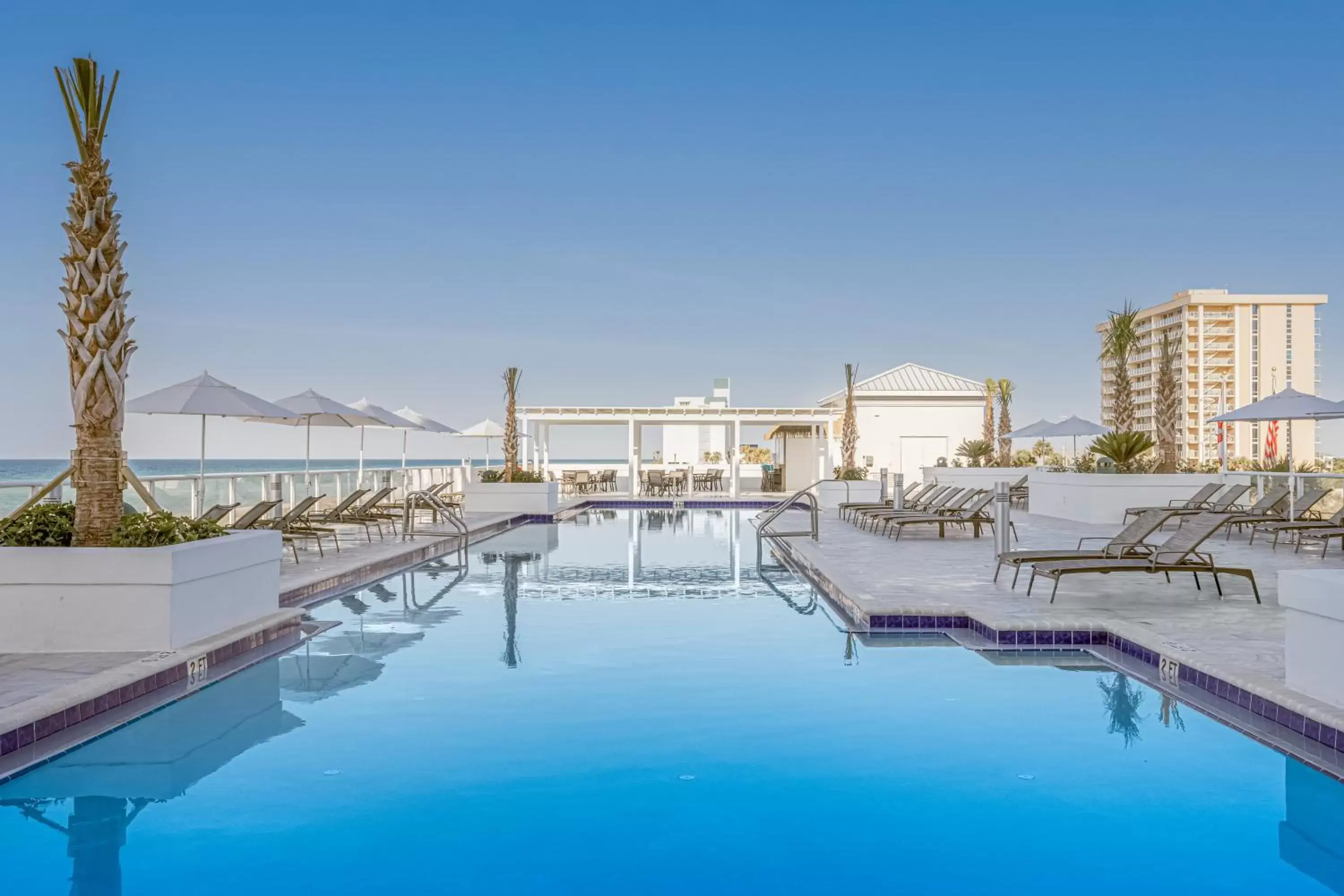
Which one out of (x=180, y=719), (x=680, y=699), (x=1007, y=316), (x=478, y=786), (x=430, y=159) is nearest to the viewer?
(x=478, y=786)

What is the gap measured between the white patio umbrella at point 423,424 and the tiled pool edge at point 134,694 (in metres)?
11.7

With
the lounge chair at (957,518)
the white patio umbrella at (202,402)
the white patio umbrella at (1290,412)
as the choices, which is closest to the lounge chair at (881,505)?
the lounge chair at (957,518)

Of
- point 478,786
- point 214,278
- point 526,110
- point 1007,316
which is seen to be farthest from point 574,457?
point 478,786

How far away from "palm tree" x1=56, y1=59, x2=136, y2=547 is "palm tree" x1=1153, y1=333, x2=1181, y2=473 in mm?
15840

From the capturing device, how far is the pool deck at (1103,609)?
5.18 metres

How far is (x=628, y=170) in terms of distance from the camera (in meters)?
28.7

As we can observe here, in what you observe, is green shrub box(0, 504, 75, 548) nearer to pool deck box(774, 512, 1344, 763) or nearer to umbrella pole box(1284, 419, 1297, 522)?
pool deck box(774, 512, 1344, 763)

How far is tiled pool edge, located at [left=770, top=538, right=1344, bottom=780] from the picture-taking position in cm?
407

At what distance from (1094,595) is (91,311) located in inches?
298

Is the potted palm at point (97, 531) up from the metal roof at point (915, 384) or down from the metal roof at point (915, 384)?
down

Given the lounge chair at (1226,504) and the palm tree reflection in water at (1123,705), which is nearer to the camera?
the palm tree reflection in water at (1123,705)

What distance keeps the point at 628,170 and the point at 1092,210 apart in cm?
1412

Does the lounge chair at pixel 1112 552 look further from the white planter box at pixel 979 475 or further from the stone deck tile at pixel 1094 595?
the white planter box at pixel 979 475

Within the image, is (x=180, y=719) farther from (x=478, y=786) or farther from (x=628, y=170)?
(x=628, y=170)
